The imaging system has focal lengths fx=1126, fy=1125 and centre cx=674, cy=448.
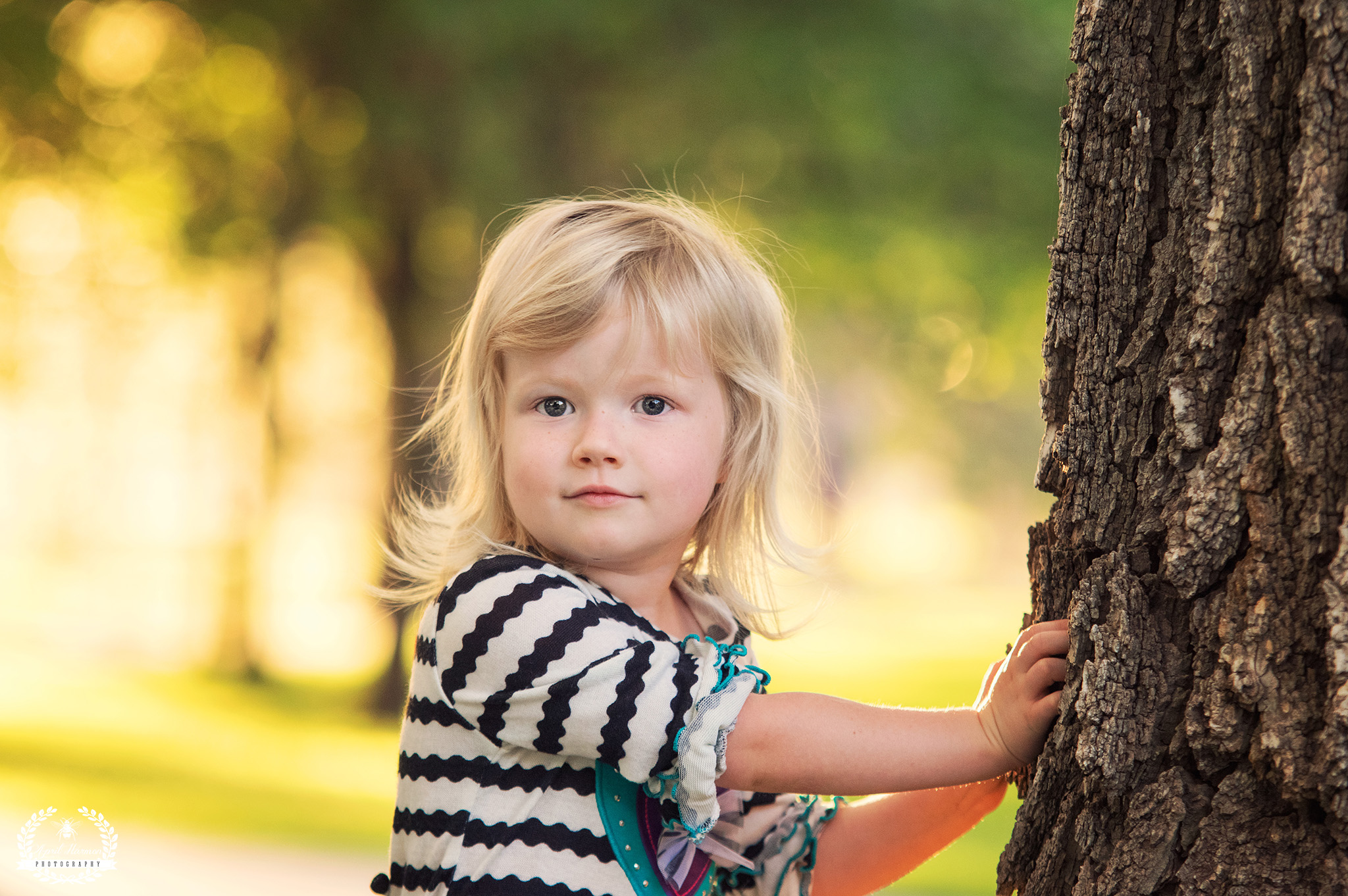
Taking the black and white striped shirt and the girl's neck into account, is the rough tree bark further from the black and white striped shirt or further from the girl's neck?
the girl's neck

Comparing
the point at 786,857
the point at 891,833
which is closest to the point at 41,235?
the point at 786,857

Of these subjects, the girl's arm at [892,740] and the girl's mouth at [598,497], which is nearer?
the girl's arm at [892,740]

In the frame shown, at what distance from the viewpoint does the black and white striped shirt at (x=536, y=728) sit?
1.33 m

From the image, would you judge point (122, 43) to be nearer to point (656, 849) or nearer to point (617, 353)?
point (617, 353)

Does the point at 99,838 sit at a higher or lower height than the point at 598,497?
higher

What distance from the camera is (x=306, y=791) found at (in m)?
6.43

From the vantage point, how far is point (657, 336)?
1.57 metres

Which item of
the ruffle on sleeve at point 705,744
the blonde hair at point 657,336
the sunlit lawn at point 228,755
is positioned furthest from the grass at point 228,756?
the ruffle on sleeve at point 705,744

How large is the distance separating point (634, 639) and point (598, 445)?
0.26 metres

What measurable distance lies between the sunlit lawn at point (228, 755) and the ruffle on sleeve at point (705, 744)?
150 inches

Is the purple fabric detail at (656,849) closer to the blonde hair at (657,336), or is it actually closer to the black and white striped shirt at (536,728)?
the black and white striped shirt at (536,728)

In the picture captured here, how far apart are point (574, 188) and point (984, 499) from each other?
2373 cm

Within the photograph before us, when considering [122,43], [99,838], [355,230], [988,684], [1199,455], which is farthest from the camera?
[355,230]

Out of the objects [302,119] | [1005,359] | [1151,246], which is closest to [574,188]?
[302,119]
